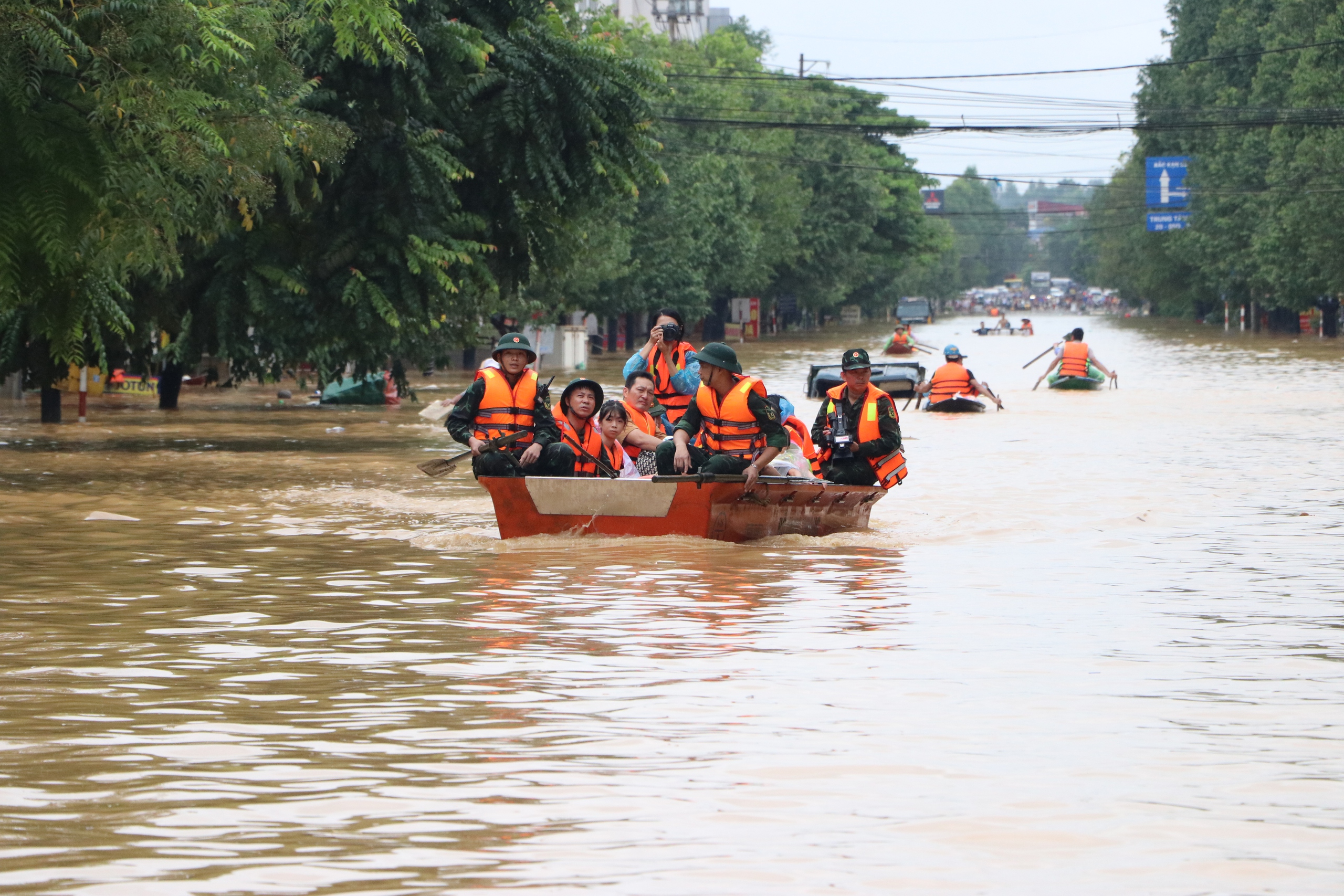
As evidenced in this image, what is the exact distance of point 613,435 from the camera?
51.1 feet

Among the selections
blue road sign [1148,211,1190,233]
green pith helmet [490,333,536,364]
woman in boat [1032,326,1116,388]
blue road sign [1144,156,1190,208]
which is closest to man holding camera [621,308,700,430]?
green pith helmet [490,333,536,364]

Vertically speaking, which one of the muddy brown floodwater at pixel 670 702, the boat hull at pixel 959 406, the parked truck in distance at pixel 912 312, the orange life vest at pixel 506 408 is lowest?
the muddy brown floodwater at pixel 670 702

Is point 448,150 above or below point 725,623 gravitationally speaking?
above

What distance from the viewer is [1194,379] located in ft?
147

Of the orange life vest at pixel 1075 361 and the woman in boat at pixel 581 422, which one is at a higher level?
the orange life vest at pixel 1075 361

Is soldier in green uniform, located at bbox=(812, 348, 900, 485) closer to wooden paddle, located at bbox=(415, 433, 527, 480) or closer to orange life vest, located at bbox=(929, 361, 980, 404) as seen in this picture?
wooden paddle, located at bbox=(415, 433, 527, 480)

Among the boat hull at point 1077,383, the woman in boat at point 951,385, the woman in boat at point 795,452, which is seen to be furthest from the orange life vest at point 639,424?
the boat hull at point 1077,383

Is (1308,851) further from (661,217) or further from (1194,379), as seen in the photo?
(661,217)

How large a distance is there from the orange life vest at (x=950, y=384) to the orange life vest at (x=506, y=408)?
20.1 metres

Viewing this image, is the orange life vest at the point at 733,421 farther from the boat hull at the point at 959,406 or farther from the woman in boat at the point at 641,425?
the boat hull at the point at 959,406

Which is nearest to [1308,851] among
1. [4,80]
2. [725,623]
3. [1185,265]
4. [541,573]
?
[725,623]

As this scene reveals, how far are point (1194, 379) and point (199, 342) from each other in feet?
89.0

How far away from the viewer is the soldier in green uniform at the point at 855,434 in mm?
15664

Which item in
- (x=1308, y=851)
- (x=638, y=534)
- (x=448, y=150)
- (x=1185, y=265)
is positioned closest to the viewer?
(x=1308, y=851)
